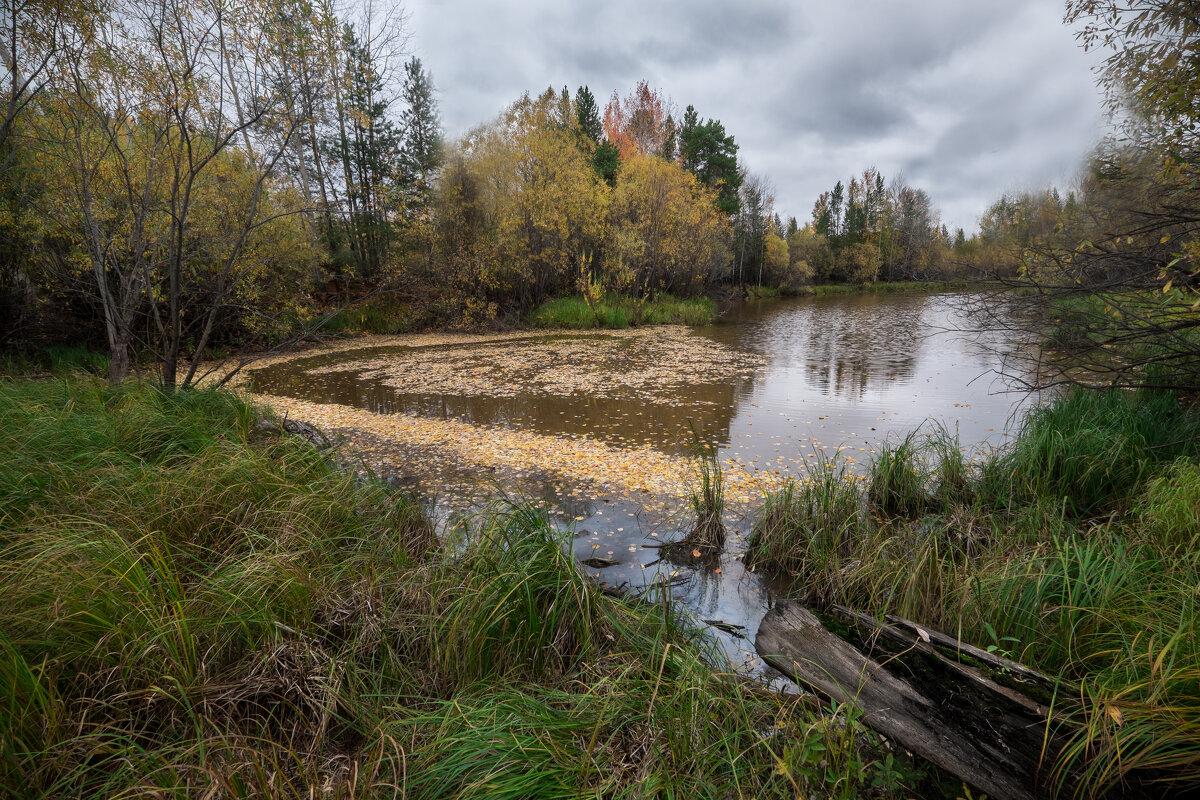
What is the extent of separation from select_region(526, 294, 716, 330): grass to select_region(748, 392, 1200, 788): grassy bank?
16.6 metres

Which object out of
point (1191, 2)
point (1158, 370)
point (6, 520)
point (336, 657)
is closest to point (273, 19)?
point (6, 520)

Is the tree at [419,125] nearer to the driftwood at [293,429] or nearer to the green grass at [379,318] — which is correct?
the green grass at [379,318]

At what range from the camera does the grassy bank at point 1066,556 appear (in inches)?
70.7

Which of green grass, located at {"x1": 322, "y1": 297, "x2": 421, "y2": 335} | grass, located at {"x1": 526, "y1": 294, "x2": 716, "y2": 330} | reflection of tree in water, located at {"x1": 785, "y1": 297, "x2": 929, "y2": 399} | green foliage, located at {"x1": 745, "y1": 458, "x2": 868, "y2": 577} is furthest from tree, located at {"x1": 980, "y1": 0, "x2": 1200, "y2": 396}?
green grass, located at {"x1": 322, "y1": 297, "x2": 421, "y2": 335}

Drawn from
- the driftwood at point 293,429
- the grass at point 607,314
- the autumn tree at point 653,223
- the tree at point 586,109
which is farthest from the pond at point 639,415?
the tree at point 586,109

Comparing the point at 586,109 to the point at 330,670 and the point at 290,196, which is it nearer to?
the point at 290,196

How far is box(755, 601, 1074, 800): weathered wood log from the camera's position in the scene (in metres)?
1.87

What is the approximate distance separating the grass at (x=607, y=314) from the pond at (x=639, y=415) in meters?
3.37

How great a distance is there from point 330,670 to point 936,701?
2.57 m

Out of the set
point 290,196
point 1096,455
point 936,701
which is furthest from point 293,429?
point 290,196

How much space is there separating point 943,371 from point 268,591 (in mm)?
14445

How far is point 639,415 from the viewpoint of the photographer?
8867 mm

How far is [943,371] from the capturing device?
1262 centimetres

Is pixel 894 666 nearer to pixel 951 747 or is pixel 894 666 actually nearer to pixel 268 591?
pixel 951 747
